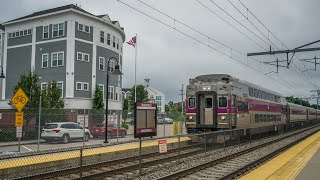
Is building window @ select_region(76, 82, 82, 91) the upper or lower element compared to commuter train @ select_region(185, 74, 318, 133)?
upper

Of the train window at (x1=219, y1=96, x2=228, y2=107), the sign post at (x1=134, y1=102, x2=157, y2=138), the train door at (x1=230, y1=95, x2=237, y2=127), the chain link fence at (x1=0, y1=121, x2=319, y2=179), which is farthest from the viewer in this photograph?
the train door at (x1=230, y1=95, x2=237, y2=127)

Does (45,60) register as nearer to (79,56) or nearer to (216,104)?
(79,56)

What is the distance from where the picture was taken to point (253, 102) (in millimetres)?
25781

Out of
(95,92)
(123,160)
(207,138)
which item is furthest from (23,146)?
(95,92)

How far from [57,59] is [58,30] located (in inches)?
129

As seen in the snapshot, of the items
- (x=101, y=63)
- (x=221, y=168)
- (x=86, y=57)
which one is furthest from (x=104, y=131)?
(x=101, y=63)

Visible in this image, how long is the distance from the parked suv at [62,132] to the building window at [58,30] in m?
18.2

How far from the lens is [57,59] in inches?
1633

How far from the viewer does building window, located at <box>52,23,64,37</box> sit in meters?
41.6

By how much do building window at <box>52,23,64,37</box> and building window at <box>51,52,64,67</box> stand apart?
2.15 meters

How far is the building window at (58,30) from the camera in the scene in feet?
136

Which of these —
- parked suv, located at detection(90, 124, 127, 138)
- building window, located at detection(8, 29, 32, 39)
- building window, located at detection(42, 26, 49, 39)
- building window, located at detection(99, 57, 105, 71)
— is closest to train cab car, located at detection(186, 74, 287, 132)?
parked suv, located at detection(90, 124, 127, 138)

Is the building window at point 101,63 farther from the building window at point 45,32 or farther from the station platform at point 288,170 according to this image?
the station platform at point 288,170

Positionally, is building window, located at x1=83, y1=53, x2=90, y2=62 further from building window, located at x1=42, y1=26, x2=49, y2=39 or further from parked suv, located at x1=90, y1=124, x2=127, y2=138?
parked suv, located at x1=90, y1=124, x2=127, y2=138
